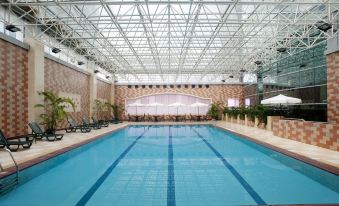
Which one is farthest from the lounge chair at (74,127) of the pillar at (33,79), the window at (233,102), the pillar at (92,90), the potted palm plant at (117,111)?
the window at (233,102)

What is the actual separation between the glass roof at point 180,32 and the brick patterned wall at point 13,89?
145cm

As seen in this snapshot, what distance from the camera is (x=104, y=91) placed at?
23516mm

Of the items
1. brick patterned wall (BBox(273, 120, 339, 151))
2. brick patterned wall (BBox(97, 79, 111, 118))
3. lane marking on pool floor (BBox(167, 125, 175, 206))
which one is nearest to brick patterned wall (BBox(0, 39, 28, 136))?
lane marking on pool floor (BBox(167, 125, 175, 206))

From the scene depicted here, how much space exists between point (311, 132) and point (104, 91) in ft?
58.8

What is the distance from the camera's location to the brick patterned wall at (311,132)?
24.5 ft

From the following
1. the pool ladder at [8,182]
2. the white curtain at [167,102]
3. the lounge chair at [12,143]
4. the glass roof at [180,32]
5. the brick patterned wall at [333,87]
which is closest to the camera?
the pool ladder at [8,182]

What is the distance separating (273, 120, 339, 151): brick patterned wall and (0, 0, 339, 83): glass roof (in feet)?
11.2

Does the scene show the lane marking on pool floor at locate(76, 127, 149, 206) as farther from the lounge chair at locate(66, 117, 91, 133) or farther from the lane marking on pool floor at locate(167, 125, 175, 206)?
the lounge chair at locate(66, 117, 91, 133)

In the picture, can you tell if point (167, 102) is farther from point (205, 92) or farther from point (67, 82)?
point (67, 82)

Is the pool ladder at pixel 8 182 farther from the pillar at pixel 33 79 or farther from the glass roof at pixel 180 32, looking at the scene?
the pillar at pixel 33 79

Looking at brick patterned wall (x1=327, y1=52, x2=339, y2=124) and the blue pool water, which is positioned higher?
brick patterned wall (x1=327, y1=52, x2=339, y2=124)

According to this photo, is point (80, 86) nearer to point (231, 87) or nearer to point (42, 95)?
point (42, 95)

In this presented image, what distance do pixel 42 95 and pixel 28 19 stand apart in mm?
3161

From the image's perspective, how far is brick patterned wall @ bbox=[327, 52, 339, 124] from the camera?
10770 millimetres
